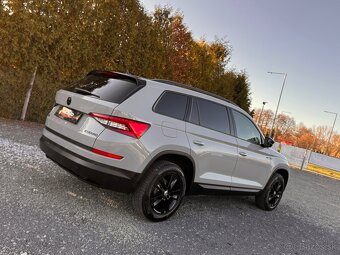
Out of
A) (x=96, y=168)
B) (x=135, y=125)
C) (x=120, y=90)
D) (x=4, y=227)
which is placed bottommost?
(x=4, y=227)

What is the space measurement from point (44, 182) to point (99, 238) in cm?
184

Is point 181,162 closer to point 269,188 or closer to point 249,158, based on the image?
point 249,158

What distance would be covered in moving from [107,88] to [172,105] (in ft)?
2.85

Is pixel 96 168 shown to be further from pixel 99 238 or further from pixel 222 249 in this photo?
pixel 222 249

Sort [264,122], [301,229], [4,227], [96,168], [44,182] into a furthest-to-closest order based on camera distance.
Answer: [264,122] → [301,229] → [44,182] → [96,168] → [4,227]

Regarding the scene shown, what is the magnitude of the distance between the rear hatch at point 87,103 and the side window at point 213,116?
1.08m

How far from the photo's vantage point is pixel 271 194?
251 inches

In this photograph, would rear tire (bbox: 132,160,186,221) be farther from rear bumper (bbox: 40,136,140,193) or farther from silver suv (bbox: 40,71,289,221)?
rear bumper (bbox: 40,136,140,193)

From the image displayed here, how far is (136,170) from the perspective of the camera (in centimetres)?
389

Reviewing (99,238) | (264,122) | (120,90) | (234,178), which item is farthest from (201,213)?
(264,122)

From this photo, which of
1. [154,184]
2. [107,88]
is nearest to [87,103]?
[107,88]

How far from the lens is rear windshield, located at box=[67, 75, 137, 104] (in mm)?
4004

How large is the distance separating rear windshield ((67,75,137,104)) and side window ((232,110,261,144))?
205cm

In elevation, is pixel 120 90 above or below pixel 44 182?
above
